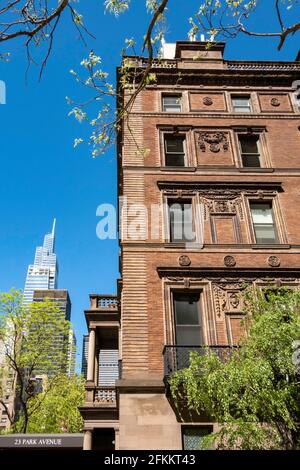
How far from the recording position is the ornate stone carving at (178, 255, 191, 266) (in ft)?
55.5

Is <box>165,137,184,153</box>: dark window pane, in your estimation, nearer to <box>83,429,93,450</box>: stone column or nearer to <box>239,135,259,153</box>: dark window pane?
<box>239,135,259,153</box>: dark window pane

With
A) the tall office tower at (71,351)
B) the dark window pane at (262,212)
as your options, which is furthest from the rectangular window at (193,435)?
the tall office tower at (71,351)

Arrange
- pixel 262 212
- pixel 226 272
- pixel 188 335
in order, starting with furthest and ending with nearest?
pixel 262 212
pixel 226 272
pixel 188 335

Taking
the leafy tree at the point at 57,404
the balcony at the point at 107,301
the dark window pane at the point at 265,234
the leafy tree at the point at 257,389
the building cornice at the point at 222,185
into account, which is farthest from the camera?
the leafy tree at the point at 57,404

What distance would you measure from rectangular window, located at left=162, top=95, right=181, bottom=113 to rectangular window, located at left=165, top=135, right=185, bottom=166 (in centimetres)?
186

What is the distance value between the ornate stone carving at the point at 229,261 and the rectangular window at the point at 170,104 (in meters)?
8.94

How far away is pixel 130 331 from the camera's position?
1538 cm

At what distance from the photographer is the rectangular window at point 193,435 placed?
44.1ft

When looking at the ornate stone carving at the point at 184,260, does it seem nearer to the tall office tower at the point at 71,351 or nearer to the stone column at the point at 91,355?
the stone column at the point at 91,355

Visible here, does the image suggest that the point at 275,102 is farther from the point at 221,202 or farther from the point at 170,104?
the point at 221,202

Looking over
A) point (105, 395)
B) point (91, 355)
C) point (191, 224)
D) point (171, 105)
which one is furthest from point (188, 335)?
point (171, 105)

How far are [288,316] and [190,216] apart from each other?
822 centimetres

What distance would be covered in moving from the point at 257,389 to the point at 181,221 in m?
9.84

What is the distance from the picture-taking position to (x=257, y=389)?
9555mm
